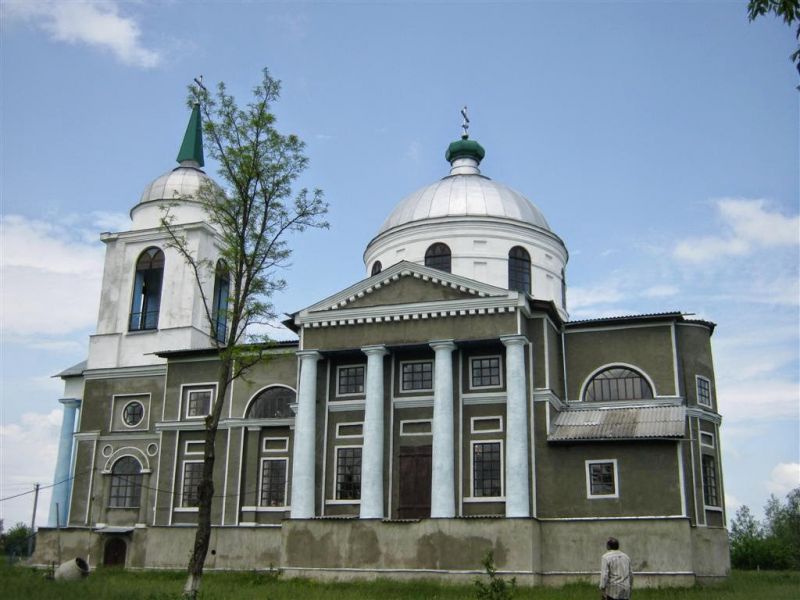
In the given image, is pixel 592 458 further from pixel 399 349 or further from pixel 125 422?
pixel 125 422

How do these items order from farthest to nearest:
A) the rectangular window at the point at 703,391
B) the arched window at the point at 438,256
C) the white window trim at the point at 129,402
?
the white window trim at the point at 129,402
the arched window at the point at 438,256
the rectangular window at the point at 703,391

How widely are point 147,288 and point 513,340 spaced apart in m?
17.8

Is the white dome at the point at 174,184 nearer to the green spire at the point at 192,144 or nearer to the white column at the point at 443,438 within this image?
the green spire at the point at 192,144

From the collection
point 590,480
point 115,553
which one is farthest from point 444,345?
point 115,553

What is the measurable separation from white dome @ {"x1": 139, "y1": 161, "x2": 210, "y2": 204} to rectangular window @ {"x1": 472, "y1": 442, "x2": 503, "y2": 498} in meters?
17.8

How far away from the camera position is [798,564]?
43594mm

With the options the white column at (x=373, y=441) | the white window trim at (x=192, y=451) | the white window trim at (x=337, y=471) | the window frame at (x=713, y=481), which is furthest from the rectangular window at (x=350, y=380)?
the window frame at (x=713, y=481)

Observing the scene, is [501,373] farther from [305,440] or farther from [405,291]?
[305,440]

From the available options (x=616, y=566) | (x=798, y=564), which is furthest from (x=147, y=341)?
(x=798, y=564)

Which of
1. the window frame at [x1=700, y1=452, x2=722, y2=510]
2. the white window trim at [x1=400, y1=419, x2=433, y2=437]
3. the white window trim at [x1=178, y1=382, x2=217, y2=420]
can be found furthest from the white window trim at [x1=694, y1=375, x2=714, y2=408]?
the white window trim at [x1=178, y1=382, x2=217, y2=420]

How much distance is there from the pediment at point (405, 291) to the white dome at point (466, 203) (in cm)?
607

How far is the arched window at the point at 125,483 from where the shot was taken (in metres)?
34.2

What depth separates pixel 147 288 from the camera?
38.2 metres

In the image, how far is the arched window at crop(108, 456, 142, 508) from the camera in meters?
34.2
